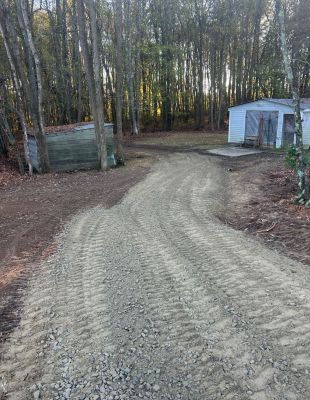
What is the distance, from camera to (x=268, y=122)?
65.2 ft

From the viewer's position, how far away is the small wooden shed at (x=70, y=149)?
49.1ft

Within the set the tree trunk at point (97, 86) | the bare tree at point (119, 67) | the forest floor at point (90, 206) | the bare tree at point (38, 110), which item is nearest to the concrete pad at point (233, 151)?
the forest floor at point (90, 206)

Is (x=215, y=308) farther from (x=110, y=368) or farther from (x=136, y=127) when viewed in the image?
(x=136, y=127)

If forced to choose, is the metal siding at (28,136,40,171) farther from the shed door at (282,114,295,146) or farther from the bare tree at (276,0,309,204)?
the shed door at (282,114,295,146)

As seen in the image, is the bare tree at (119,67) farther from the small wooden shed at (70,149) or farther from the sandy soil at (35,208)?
the sandy soil at (35,208)

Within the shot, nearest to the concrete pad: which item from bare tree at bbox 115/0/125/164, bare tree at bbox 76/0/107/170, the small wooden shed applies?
bare tree at bbox 115/0/125/164

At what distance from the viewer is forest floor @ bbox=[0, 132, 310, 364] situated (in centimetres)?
594

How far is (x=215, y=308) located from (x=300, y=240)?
295 centimetres

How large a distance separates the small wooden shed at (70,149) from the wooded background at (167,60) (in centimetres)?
912

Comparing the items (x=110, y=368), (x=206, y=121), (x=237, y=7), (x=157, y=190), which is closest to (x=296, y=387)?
(x=110, y=368)

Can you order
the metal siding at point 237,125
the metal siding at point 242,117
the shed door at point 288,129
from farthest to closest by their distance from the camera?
the metal siding at point 237,125, the metal siding at point 242,117, the shed door at point 288,129

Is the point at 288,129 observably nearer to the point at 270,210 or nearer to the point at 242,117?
the point at 242,117

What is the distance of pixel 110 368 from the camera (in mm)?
3471

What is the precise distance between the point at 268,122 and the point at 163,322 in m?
17.8
